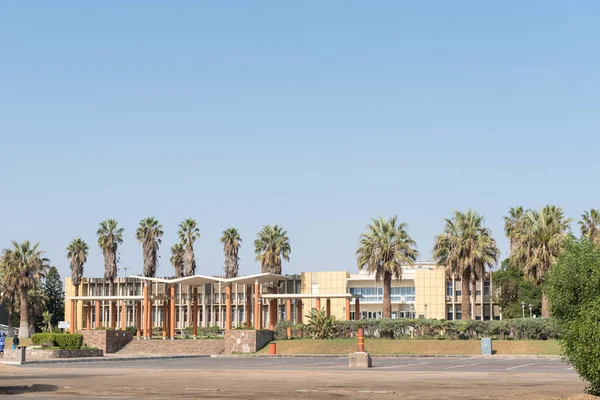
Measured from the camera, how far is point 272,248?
104m

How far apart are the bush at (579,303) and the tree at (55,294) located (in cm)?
13235

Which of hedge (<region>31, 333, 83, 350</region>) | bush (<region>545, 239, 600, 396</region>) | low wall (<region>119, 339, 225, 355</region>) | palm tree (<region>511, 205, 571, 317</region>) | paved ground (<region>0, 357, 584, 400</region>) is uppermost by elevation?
palm tree (<region>511, 205, 571, 317</region>)

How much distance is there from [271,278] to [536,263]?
20.4m

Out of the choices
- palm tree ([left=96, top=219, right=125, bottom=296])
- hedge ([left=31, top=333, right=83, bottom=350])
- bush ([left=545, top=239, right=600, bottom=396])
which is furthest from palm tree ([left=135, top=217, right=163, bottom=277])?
bush ([left=545, top=239, right=600, bottom=396])

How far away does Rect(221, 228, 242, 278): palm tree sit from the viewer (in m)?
110

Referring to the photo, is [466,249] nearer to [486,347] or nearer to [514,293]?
[486,347]

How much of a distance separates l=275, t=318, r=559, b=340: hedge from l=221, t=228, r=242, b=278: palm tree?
1491 inches

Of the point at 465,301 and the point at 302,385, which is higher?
the point at 465,301

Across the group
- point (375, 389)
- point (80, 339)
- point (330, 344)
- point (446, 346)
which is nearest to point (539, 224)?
point (446, 346)

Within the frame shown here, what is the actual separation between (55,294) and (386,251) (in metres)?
93.4

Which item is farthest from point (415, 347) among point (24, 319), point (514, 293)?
point (514, 293)

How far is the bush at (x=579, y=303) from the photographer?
2147cm

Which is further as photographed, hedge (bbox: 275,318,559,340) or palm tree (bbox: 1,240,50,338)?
palm tree (bbox: 1,240,50,338)

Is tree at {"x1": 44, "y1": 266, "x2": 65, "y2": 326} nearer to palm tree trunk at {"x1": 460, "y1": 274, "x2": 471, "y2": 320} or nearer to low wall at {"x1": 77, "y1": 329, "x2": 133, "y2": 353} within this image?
low wall at {"x1": 77, "y1": 329, "x2": 133, "y2": 353}
